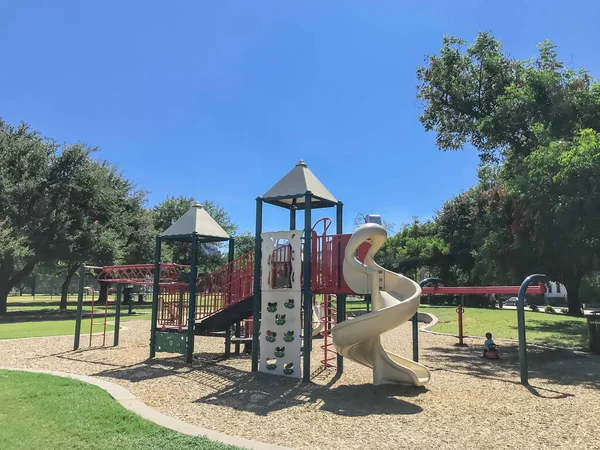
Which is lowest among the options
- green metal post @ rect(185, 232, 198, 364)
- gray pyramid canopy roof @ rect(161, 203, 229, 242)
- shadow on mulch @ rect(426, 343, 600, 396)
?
shadow on mulch @ rect(426, 343, 600, 396)

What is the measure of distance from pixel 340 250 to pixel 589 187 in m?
7.12

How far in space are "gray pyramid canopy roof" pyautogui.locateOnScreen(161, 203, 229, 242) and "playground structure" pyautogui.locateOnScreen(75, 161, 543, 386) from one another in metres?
0.04

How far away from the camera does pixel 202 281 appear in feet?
39.6

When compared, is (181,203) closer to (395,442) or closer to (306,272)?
(306,272)

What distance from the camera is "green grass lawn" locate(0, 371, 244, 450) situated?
196 inches

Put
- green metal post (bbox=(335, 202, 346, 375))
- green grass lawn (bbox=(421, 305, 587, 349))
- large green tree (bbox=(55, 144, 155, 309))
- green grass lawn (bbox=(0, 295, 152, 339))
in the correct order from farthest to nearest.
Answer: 1. large green tree (bbox=(55, 144, 155, 309))
2. green grass lawn (bbox=(0, 295, 152, 339))
3. green grass lawn (bbox=(421, 305, 587, 349))
4. green metal post (bbox=(335, 202, 346, 375))

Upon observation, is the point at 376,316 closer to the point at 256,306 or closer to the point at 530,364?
the point at 256,306

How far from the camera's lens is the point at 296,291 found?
9.59 m

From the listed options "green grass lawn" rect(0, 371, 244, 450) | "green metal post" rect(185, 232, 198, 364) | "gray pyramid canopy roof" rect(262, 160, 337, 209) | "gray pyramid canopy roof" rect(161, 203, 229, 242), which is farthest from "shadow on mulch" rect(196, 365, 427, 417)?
"gray pyramid canopy roof" rect(161, 203, 229, 242)

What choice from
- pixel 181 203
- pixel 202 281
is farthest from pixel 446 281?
pixel 202 281

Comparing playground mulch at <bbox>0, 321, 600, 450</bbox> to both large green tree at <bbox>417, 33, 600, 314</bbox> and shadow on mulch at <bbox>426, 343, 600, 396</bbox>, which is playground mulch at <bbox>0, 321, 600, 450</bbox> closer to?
shadow on mulch at <bbox>426, 343, 600, 396</bbox>

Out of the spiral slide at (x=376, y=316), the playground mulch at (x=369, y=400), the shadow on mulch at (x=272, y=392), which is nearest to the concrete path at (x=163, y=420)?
the playground mulch at (x=369, y=400)

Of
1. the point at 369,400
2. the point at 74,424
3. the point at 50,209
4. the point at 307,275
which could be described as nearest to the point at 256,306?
the point at 307,275

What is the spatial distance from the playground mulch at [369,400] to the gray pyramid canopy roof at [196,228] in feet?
10.5
